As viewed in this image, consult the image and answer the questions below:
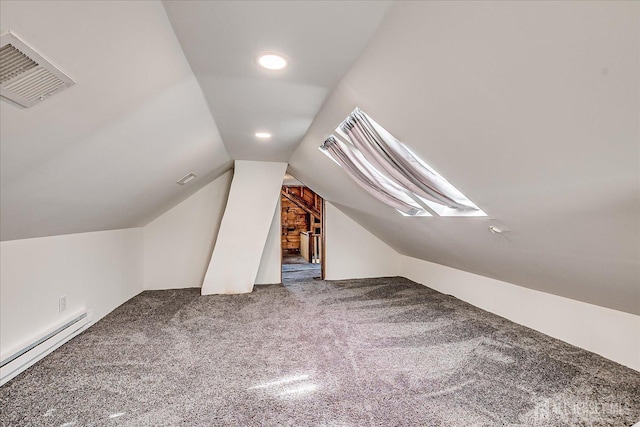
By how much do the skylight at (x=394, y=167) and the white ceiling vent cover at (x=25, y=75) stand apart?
145 centimetres

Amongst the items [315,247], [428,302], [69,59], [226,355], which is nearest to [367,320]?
[428,302]

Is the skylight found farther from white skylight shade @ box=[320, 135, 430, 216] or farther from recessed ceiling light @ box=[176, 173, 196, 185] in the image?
recessed ceiling light @ box=[176, 173, 196, 185]

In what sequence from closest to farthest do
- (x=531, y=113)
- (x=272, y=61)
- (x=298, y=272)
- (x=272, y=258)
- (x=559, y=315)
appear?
(x=531, y=113) < (x=272, y=61) < (x=559, y=315) < (x=272, y=258) < (x=298, y=272)

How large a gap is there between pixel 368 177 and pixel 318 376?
1.62m

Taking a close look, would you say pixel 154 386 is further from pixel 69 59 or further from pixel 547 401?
pixel 547 401

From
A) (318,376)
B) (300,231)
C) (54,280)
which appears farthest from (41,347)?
(300,231)

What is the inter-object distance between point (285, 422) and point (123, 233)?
3.19 meters

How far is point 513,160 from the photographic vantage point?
138cm

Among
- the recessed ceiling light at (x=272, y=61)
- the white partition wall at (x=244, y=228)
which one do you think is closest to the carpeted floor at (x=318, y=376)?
the white partition wall at (x=244, y=228)

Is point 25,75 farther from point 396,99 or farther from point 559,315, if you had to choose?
point 559,315

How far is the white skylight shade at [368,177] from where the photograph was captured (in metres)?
2.64

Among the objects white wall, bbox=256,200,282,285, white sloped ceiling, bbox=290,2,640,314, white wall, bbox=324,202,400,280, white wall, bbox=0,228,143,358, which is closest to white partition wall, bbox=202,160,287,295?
white wall, bbox=256,200,282,285

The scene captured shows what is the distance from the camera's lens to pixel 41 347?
225 cm

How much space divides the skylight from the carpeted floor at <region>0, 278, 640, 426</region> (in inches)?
44.3
